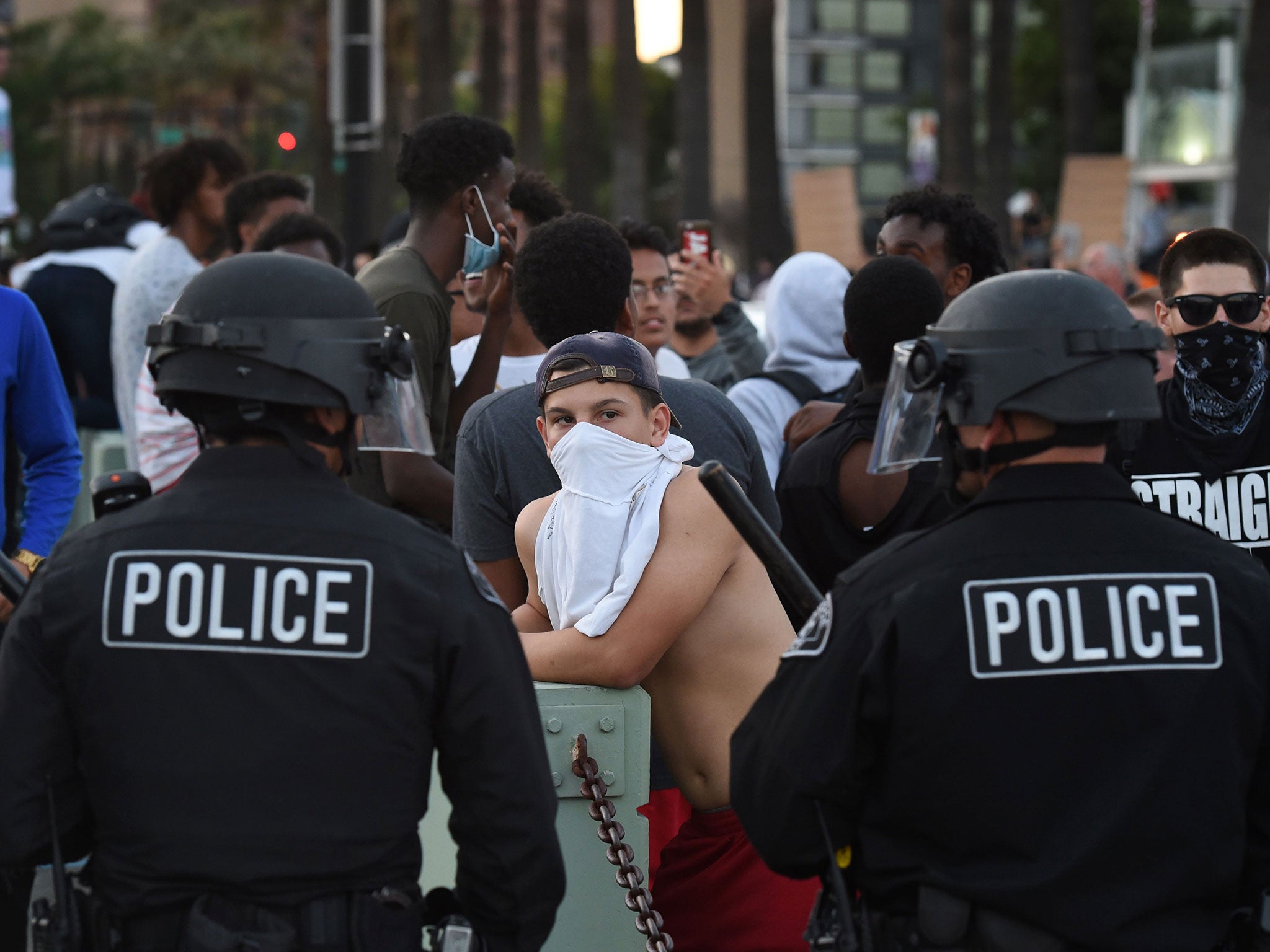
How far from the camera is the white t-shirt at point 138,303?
258 inches

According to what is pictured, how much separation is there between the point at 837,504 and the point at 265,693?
91.1 inches

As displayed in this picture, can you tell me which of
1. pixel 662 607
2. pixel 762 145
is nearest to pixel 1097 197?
pixel 762 145

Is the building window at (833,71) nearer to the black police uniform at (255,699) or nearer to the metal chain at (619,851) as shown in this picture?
the metal chain at (619,851)

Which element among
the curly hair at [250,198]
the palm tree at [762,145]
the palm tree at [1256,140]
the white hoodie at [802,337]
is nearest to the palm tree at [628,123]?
the palm tree at [762,145]

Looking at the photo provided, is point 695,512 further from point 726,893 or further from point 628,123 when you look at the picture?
point 628,123

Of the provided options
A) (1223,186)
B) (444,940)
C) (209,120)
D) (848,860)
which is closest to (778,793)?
(848,860)

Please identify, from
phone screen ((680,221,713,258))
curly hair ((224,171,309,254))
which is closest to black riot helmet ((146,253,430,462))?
phone screen ((680,221,713,258))

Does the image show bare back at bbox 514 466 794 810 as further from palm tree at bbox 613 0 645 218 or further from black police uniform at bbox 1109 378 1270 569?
palm tree at bbox 613 0 645 218

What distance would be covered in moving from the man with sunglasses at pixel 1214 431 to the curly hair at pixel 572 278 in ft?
4.61

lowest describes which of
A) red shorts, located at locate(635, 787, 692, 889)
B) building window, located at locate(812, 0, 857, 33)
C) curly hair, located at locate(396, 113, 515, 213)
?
red shorts, located at locate(635, 787, 692, 889)

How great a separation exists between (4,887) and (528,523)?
1706 millimetres

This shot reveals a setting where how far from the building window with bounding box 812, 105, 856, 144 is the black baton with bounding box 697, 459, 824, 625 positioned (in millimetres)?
98676

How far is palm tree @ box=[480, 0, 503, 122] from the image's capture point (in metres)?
30.1

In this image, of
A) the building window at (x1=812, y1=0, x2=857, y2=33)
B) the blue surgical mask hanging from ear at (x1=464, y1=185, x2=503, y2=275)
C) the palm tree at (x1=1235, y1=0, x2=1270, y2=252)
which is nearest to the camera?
the blue surgical mask hanging from ear at (x1=464, y1=185, x2=503, y2=275)
